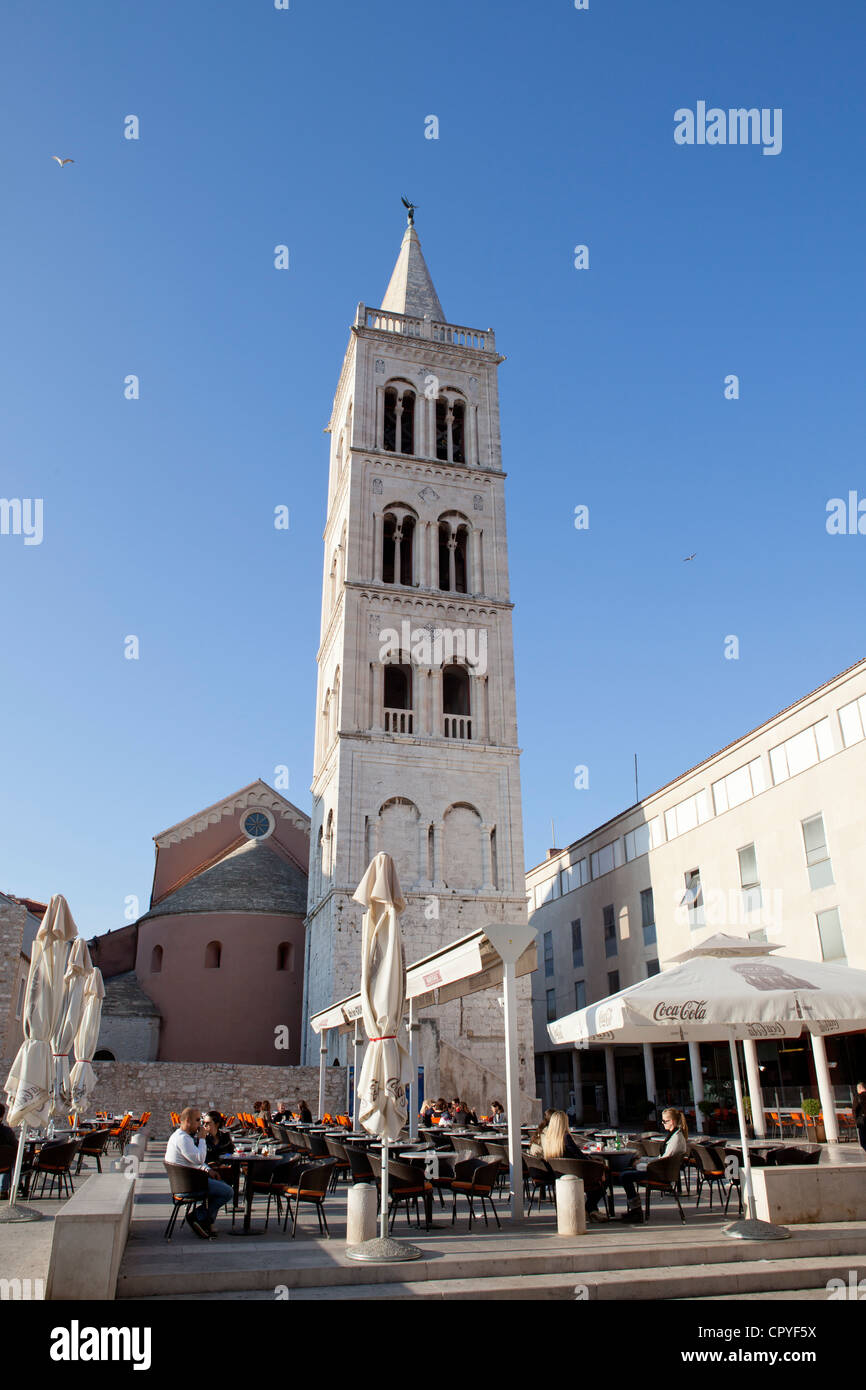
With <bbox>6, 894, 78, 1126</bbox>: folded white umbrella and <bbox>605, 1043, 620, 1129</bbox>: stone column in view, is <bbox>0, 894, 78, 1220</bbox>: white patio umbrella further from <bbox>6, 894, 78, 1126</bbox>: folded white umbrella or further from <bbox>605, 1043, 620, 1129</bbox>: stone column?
<bbox>605, 1043, 620, 1129</bbox>: stone column

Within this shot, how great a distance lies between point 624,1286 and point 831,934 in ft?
64.8

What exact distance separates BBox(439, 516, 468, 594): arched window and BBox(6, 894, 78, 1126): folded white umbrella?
24.9 meters

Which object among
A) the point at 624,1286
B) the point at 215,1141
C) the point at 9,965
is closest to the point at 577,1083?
the point at 9,965

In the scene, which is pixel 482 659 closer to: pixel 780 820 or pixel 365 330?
pixel 780 820

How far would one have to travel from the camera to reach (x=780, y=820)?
27.6 metres

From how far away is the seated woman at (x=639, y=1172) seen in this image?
34.8ft

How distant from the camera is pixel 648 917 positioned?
3528cm

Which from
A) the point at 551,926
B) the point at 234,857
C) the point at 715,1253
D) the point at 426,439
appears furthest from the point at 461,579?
the point at 715,1253

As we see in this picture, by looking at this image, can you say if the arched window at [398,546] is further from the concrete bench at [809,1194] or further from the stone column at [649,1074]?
the concrete bench at [809,1194]

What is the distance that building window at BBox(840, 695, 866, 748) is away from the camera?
24.4 m

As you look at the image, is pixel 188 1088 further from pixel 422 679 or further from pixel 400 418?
pixel 400 418

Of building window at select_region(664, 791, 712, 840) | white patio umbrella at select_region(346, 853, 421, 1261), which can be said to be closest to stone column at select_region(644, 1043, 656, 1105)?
building window at select_region(664, 791, 712, 840)
